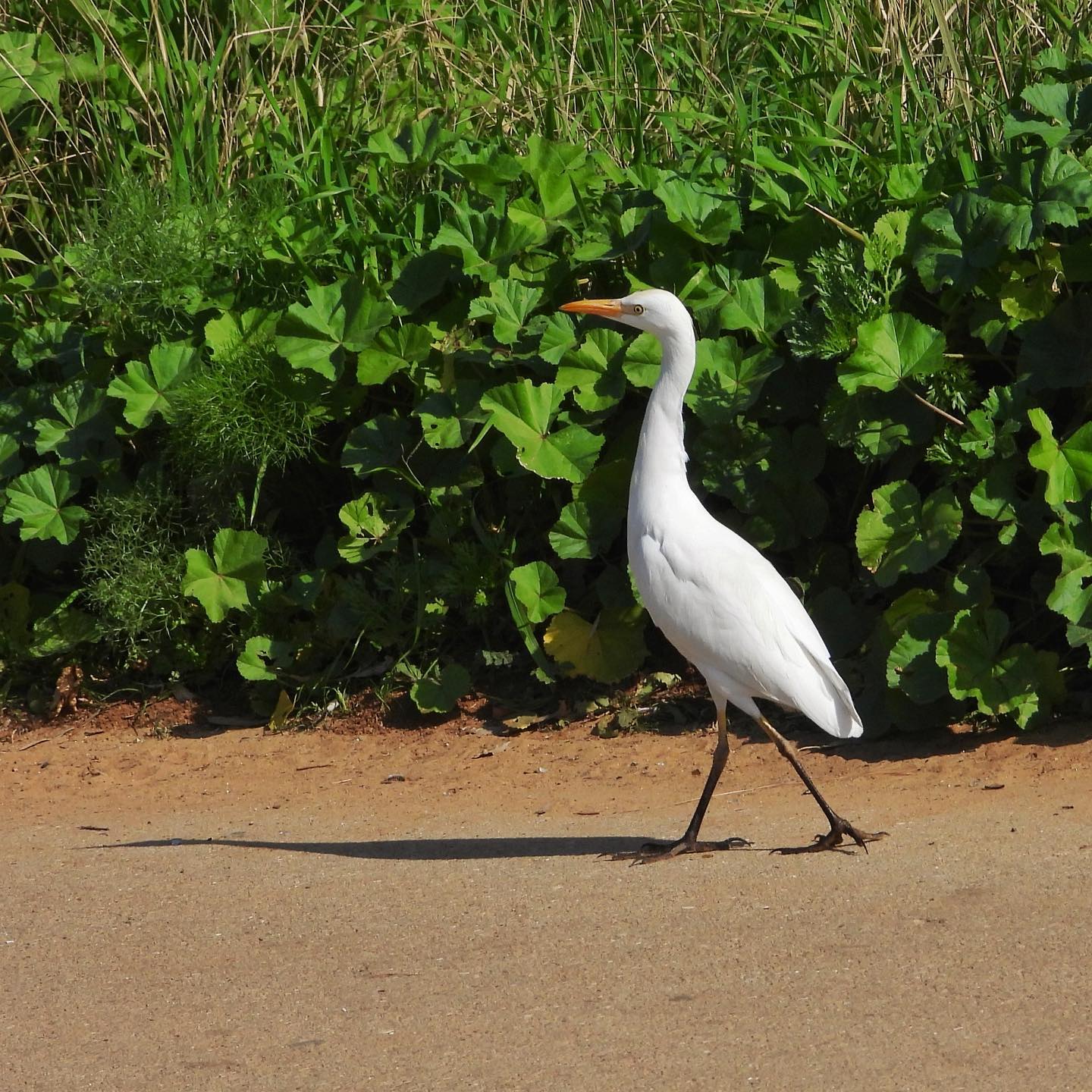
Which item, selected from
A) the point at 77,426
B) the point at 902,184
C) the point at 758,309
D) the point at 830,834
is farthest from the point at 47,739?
the point at 902,184

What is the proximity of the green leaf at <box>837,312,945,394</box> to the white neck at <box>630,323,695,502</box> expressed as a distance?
83 centimetres

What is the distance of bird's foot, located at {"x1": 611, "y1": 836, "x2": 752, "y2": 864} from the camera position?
4543 millimetres

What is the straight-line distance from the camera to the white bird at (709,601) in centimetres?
463

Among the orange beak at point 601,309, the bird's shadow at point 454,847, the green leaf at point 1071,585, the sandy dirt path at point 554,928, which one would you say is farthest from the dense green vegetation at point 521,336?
the bird's shadow at point 454,847

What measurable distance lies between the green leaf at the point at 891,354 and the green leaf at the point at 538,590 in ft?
4.68

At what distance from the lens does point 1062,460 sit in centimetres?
536

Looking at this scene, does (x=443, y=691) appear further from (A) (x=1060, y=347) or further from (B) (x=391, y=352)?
(A) (x=1060, y=347)

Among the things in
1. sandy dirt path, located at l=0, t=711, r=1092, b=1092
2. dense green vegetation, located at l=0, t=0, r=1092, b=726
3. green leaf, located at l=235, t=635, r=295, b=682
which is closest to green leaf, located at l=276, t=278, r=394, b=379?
dense green vegetation, located at l=0, t=0, r=1092, b=726

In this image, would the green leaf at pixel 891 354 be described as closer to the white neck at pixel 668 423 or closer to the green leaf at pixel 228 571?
the white neck at pixel 668 423

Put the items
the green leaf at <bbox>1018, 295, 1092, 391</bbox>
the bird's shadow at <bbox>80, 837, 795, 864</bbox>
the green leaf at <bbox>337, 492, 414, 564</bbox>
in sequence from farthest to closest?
the green leaf at <bbox>337, 492, 414, 564</bbox>
the green leaf at <bbox>1018, 295, 1092, 391</bbox>
the bird's shadow at <bbox>80, 837, 795, 864</bbox>

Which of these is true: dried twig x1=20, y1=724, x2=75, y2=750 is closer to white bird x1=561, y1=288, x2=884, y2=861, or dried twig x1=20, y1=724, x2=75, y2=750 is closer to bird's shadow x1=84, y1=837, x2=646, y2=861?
bird's shadow x1=84, y1=837, x2=646, y2=861

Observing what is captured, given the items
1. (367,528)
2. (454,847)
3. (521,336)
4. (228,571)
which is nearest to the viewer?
(454,847)

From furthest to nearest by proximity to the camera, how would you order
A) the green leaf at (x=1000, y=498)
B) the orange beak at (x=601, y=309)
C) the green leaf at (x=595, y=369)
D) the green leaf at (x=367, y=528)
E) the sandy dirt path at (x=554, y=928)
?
1. the green leaf at (x=367, y=528)
2. the green leaf at (x=595, y=369)
3. the green leaf at (x=1000, y=498)
4. the orange beak at (x=601, y=309)
5. the sandy dirt path at (x=554, y=928)

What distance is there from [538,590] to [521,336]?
106cm
